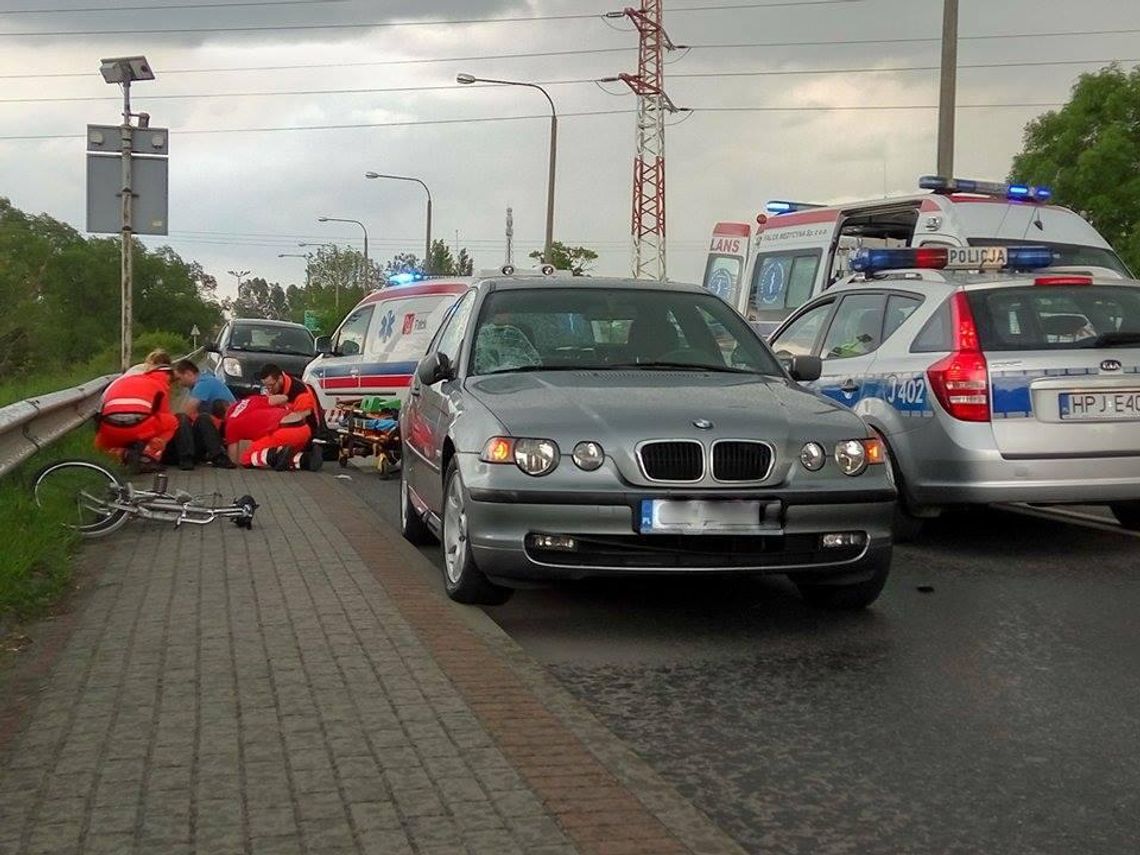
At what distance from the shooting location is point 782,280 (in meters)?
18.4

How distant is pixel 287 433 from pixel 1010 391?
8637 millimetres

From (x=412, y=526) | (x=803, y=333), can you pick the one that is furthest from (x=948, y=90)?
(x=412, y=526)

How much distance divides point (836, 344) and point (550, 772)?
6.51m

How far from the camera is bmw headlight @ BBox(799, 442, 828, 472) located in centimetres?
668

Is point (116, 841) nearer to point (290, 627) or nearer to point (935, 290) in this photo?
point (290, 627)

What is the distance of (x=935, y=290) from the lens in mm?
9406

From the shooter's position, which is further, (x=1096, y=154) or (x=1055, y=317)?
(x=1096, y=154)

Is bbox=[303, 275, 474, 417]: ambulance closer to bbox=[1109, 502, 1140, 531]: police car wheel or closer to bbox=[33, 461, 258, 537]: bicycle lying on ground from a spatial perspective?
bbox=[33, 461, 258, 537]: bicycle lying on ground

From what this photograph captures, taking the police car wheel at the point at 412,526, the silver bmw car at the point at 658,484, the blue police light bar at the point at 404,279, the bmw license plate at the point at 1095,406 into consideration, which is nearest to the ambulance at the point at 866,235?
the blue police light bar at the point at 404,279

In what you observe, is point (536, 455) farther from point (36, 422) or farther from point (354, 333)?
point (354, 333)

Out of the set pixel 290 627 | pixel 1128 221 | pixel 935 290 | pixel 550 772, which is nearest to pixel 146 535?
pixel 290 627

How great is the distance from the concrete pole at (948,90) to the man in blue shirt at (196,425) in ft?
31.7

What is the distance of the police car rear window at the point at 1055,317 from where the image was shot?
882 centimetres

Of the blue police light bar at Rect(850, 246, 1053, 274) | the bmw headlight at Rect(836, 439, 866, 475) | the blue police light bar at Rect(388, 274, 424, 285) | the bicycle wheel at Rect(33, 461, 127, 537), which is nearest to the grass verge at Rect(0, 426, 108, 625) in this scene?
the bicycle wheel at Rect(33, 461, 127, 537)
